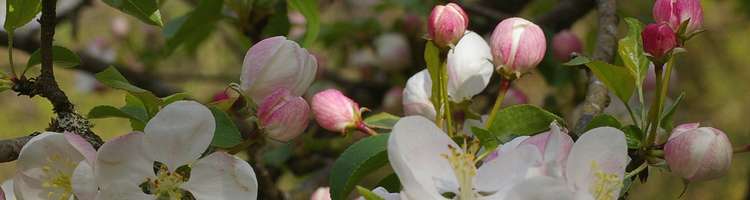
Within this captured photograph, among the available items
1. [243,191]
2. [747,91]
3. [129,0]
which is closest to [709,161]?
[243,191]

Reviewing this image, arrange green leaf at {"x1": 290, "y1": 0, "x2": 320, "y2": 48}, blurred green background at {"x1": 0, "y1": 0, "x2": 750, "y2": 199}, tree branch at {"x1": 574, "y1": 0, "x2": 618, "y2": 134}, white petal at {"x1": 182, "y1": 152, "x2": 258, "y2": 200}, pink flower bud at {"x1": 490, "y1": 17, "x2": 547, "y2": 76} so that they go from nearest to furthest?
white petal at {"x1": 182, "y1": 152, "x2": 258, "y2": 200}, pink flower bud at {"x1": 490, "y1": 17, "x2": 547, "y2": 76}, tree branch at {"x1": 574, "y1": 0, "x2": 618, "y2": 134}, green leaf at {"x1": 290, "y1": 0, "x2": 320, "y2": 48}, blurred green background at {"x1": 0, "y1": 0, "x2": 750, "y2": 199}

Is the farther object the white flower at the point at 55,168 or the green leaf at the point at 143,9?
the green leaf at the point at 143,9

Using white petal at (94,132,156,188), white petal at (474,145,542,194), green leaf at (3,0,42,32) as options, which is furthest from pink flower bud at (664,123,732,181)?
green leaf at (3,0,42,32)

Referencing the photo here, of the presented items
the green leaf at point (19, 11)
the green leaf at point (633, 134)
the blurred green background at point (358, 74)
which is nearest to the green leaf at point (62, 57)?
the green leaf at point (19, 11)

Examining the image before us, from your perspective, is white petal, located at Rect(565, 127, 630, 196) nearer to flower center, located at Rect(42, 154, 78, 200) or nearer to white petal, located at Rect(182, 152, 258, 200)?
white petal, located at Rect(182, 152, 258, 200)

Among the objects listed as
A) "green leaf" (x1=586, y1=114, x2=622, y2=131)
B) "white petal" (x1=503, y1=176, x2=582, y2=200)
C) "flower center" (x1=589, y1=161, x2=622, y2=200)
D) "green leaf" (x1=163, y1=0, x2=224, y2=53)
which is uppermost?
"white petal" (x1=503, y1=176, x2=582, y2=200)

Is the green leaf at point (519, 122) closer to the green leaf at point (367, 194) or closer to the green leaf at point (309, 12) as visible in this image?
the green leaf at point (367, 194)

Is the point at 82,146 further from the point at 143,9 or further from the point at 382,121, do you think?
the point at 382,121
